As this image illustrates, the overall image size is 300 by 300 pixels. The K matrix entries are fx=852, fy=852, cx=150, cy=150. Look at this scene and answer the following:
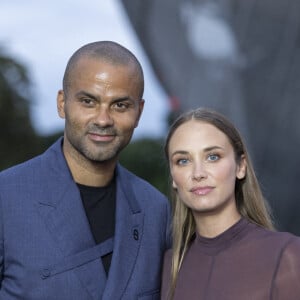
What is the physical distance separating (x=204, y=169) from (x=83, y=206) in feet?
2.07

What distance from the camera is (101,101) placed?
3.95 meters

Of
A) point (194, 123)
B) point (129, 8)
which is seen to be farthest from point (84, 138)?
point (129, 8)

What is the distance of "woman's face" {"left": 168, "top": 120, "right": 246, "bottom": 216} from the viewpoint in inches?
152

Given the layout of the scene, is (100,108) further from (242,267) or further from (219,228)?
(242,267)

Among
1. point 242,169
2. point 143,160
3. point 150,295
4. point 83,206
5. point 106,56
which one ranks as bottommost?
point 143,160

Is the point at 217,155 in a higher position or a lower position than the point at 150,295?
higher

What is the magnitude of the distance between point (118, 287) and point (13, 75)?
23380 millimetres

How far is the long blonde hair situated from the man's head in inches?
11.7

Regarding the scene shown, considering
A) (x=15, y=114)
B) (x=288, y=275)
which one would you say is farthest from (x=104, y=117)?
(x=15, y=114)

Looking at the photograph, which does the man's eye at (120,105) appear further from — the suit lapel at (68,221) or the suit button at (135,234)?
the suit button at (135,234)

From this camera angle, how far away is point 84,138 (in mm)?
3977

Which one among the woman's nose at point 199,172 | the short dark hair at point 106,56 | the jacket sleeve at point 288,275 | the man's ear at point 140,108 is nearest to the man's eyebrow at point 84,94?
the short dark hair at point 106,56

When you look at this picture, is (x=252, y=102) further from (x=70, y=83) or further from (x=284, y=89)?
(x=70, y=83)

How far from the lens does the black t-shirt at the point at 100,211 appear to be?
4062mm
